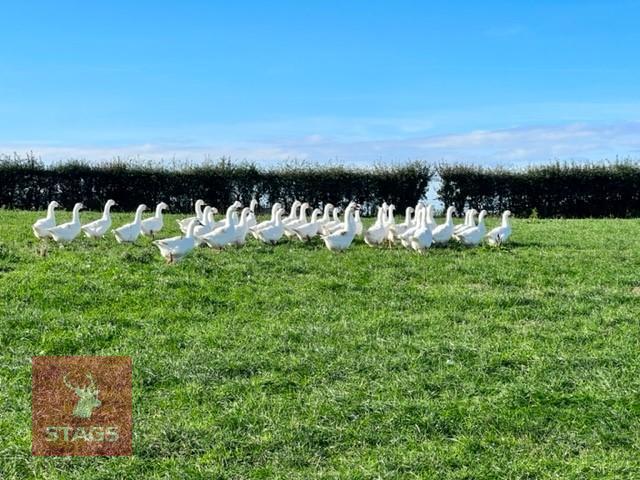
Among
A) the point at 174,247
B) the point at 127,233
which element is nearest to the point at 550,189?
the point at 127,233

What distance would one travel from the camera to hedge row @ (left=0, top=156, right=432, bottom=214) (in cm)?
2717

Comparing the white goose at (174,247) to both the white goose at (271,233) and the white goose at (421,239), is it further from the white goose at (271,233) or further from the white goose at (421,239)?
the white goose at (421,239)

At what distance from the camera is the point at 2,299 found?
29.1 ft

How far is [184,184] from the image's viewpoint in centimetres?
2784

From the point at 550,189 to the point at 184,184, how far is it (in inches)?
604

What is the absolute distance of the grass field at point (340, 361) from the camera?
485 cm

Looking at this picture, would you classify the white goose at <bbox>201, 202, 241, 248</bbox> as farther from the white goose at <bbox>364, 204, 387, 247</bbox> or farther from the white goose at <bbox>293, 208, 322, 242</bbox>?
the white goose at <bbox>364, 204, 387, 247</bbox>

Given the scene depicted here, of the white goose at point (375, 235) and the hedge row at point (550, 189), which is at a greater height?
the hedge row at point (550, 189)

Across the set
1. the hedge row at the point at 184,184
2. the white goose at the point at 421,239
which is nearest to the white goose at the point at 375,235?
the white goose at the point at 421,239

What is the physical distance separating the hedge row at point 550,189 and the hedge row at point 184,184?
2.82 metres

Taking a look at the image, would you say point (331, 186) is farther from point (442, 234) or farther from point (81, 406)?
point (81, 406)

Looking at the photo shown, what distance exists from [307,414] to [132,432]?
1330 mm

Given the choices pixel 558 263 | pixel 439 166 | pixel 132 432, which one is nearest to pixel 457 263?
pixel 558 263

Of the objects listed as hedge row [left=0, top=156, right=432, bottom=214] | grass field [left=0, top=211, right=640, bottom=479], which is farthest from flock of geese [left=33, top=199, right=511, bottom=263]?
hedge row [left=0, top=156, right=432, bottom=214]
